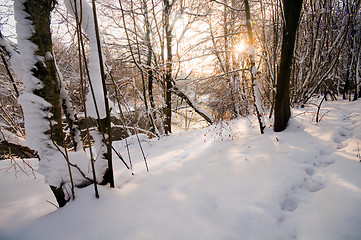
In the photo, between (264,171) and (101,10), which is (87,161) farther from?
(101,10)

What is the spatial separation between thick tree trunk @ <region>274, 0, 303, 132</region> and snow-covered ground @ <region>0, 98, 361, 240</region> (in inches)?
29.7

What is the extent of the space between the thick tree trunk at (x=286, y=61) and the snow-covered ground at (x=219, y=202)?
2.47 ft

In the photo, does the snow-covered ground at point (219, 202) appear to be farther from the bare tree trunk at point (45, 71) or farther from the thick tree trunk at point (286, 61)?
the thick tree trunk at point (286, 61)

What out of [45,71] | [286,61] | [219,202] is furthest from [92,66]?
[286,61]

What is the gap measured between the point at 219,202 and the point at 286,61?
8.06 feet

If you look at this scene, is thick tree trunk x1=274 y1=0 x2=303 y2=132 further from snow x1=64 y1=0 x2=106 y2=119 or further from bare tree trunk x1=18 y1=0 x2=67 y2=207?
bare tree trunk x1=18 y1=0 x2=67 y2=207

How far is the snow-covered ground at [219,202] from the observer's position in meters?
1.10

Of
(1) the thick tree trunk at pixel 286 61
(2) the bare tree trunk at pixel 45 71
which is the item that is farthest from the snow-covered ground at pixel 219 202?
(1) the thick tree trunk at pixel 286 61

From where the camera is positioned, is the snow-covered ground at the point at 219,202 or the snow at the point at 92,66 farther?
the snow at the point at 92,66

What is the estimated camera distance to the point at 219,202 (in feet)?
4.45

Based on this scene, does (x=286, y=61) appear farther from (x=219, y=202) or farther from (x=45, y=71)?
(x=45, y=71)

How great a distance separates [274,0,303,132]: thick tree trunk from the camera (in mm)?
2266

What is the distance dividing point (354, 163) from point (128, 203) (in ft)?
8.04

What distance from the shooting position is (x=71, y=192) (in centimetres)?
141
